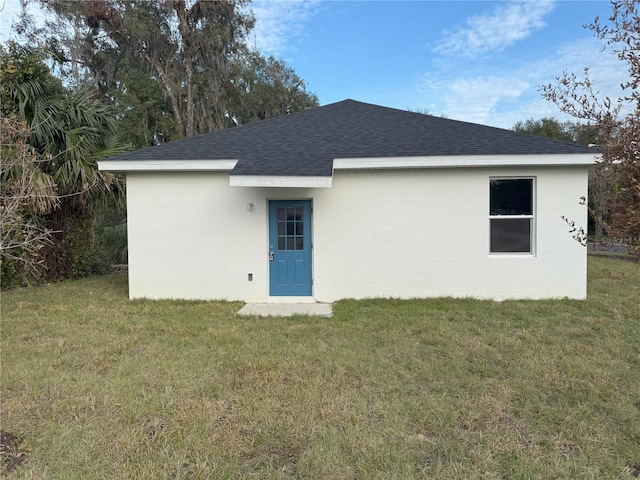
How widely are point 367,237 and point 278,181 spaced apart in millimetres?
2221

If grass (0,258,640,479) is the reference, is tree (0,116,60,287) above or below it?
above

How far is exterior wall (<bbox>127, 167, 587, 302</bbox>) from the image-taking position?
7.93m

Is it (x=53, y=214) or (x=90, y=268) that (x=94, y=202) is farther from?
(x=90, y=268)

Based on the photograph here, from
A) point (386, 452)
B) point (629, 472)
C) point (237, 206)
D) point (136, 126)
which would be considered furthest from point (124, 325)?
point (136, 126)

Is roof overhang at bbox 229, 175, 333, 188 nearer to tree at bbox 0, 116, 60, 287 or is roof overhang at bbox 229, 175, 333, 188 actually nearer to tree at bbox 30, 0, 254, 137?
tree at bbox 0, 116, 60, 287

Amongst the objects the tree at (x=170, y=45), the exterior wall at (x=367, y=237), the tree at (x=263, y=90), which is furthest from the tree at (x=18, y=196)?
the tree at (x=263, y=90)

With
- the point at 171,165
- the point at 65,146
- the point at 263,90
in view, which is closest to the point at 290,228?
the point at 171,165

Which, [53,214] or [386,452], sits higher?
[53,214]

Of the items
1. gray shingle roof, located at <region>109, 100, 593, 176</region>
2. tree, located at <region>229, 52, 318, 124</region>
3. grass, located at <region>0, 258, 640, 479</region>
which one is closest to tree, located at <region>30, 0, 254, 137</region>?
tree, located at <region>229, 52, 318, 124</region>

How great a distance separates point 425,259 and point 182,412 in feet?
19.2

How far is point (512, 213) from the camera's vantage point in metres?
8.05

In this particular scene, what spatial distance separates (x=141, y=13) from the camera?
20703 mm

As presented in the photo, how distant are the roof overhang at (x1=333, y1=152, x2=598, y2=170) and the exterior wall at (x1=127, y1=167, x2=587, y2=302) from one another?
0.83 ft

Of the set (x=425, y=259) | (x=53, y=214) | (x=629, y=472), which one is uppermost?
(x=53, y=214)
